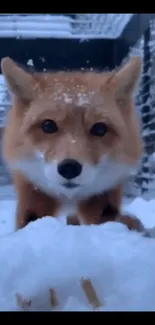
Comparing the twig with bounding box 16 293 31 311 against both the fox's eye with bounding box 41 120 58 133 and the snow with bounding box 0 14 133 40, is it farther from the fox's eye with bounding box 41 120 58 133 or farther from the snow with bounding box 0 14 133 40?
the snow with bounding box 0 14 133 40

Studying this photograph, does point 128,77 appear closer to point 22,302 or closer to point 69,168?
point 69,168

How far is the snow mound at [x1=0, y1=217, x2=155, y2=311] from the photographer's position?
96 cm

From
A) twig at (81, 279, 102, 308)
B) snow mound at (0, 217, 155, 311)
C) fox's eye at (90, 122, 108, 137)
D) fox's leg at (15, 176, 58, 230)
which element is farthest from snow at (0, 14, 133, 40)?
twig at (81, 279, 102, 308)

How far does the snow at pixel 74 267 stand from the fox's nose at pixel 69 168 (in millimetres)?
111

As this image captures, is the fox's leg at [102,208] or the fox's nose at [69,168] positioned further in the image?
the fox's leg at [102,208]

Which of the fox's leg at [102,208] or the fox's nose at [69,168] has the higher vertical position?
the fox's nose at [69,168]

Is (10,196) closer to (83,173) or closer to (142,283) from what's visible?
(83,173)

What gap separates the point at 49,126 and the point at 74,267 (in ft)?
0.99

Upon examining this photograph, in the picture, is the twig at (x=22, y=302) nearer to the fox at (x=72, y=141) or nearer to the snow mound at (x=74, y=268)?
the snow mound at (x=74, y=268)

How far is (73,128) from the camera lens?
43.9 inches

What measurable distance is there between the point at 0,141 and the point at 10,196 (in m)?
0.13

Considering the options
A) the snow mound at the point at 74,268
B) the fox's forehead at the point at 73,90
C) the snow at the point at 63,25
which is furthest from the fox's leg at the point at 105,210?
the snow at the point at 63,25

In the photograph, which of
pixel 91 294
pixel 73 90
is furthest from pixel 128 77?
pixel 91 294

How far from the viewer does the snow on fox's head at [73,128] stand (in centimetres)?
110
